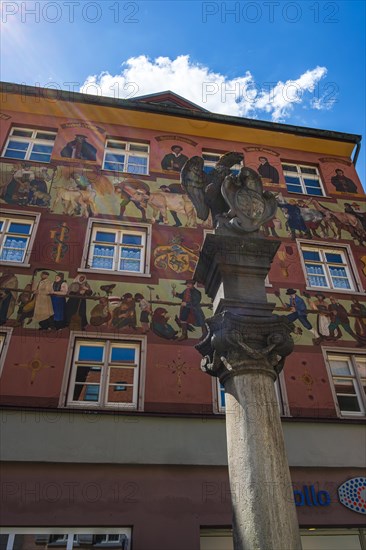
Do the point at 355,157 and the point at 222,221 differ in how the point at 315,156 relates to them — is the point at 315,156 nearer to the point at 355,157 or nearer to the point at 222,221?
the point at 355,157

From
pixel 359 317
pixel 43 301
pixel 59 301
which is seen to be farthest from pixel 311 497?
pixel 43 301

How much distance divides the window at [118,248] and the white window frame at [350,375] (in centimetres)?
506

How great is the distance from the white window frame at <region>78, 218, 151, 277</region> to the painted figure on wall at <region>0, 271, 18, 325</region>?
1.61m

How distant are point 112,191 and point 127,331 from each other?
15.8 ft

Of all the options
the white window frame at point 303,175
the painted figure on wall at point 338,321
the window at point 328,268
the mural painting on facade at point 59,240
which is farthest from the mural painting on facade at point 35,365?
the white window frame at point 303,175

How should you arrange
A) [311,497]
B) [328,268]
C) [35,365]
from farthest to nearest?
[328,268] → [35,365] → [311,497]

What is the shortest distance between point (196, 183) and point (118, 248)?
6.89 metres

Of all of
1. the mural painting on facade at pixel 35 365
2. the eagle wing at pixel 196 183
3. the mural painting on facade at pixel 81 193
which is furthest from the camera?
the mural painting on facade at pixel 81 193

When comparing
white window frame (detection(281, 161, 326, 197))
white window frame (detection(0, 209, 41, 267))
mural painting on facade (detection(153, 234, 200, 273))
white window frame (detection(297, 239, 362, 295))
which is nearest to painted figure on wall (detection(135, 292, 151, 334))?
mural painting on facade (detection(153, 234, 200, 273))

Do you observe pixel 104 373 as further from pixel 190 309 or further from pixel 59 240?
pixel 59 240

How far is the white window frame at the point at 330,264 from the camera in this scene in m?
12.1

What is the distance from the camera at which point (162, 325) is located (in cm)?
1039

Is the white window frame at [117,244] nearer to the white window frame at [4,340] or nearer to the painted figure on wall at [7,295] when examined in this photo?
the painted figure on wall at [7,295]

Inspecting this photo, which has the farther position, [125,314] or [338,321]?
[338,321]
